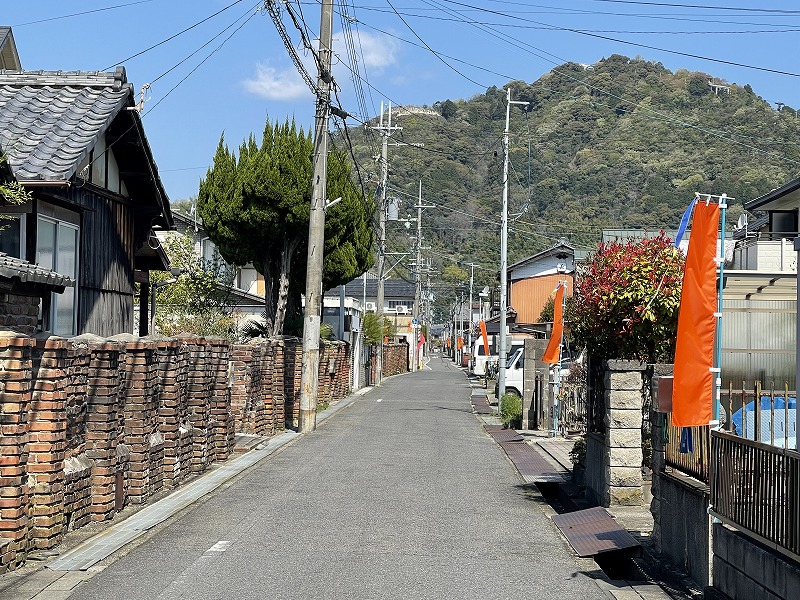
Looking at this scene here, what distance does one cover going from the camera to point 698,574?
27.5ft

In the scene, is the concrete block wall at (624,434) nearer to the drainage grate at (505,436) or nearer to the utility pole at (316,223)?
the drainage grate at (505,436)

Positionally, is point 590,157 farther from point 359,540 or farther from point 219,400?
point 359,540

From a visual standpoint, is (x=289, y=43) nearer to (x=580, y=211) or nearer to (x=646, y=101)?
(x=580, y=211)

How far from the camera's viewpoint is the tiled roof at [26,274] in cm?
1076

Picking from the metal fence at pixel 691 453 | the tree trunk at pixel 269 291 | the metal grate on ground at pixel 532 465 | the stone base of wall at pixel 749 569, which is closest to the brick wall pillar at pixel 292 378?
the tree trunk at pixel 269 291

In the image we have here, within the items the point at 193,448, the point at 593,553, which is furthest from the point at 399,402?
the point at 593,553

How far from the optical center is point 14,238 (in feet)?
47.5

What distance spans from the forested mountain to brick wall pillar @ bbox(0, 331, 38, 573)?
177 feet

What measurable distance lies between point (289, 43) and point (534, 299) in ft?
144

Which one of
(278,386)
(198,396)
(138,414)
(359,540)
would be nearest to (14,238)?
(198,396)

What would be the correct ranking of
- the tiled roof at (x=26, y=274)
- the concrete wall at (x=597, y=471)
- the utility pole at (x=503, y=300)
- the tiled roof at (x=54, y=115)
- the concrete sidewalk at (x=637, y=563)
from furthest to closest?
the utility pole at (x=503, y=300)
the tiled roof at (x=54, y=115)
the concrete wall at (x=597, y=471)
the tiled roof at (x=26, y=274)
the concrete sidewalk at (x=637, y=563)

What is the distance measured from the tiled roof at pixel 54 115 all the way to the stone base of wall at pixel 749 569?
10.0 metres

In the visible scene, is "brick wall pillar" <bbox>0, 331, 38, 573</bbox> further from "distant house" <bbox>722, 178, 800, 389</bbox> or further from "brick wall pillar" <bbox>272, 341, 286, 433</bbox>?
"brick wall pillar" <bbox>272, 341, 286, 433</bbox>

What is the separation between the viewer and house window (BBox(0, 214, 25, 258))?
14273 mm
